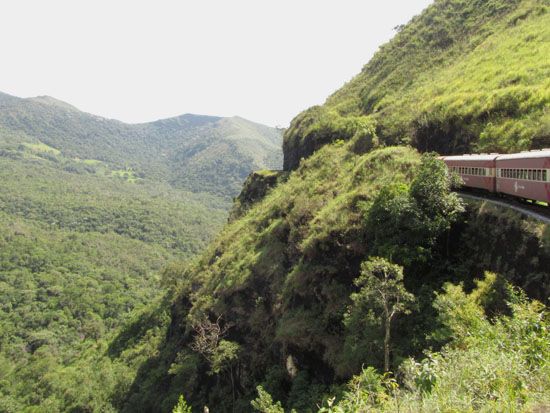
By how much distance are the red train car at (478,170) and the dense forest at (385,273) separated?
172 cm

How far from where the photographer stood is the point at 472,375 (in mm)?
7172

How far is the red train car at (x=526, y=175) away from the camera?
1498cm

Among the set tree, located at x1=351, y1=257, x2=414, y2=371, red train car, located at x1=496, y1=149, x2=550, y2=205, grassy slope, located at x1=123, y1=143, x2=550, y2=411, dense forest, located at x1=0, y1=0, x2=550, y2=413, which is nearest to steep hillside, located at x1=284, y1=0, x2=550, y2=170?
dense forest, located at x1=0, y1=0, x2=550, y2=413

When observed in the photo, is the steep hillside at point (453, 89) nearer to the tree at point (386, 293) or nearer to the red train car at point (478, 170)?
the red train car at point (478, 170)

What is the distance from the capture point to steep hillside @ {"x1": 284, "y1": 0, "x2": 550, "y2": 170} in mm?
25000

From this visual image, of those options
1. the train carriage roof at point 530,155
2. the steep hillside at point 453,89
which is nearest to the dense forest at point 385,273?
the steep hillside at point 453,89

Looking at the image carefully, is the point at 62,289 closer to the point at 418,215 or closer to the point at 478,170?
the point at 418,215

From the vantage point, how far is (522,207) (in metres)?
17.3

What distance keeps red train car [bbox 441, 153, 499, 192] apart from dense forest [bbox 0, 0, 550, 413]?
5.64ft

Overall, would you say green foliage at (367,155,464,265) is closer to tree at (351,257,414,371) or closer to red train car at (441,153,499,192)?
tree at (351,257,414,371)

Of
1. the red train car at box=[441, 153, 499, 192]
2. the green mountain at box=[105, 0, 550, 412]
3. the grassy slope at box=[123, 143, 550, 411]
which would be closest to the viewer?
the green mountain at box=[105, 0, 550, 412]

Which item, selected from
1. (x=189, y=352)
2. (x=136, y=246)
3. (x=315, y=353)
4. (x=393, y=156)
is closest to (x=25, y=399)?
(x=189, y=352)

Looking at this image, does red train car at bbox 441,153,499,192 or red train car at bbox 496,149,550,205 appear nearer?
red train car at bbox 496,149,550,205

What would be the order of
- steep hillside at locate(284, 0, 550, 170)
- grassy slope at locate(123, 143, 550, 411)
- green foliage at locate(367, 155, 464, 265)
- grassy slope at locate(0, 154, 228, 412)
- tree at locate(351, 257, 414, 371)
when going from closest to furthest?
tree at locate(351, 257, 414, 371)
grassy slope at locate(123, 143, 550, 411)
green foliage at locate(367, 155, 464, 265)
steep hillside at locate(284, 0, 550, 170)
grassy slope at locate(0, 154, 228, 412)
